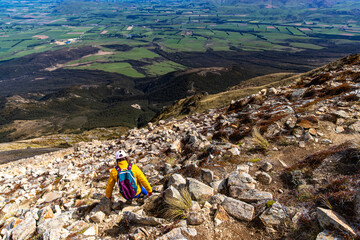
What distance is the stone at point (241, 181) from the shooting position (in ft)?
22.5

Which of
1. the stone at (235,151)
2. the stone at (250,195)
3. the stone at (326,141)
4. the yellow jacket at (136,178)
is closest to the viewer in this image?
the stone at (250,195)

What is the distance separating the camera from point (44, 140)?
95.6m

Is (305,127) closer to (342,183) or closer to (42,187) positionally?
(342,183)

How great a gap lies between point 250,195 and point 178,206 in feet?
7.69

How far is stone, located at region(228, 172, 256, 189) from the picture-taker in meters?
6.85

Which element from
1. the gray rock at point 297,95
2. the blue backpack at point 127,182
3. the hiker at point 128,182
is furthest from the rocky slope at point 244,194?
the gray rock at point 297,95

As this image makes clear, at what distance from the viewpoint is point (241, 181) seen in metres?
7.04

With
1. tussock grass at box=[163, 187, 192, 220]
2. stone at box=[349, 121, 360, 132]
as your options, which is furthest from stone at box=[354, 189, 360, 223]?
stone at box=[349, 121, 360, 132]

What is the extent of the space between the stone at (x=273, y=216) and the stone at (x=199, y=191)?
72.8 inches

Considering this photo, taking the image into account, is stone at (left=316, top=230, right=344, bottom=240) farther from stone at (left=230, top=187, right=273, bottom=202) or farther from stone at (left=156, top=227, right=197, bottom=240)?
stone at (left=156, top=227, right=197, bottom=240)

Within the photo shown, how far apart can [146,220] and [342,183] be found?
565cm

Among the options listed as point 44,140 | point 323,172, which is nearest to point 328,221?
point 323,172

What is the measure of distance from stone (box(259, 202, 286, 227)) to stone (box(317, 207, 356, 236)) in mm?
935

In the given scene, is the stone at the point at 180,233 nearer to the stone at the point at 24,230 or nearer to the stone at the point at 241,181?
the stone at the point at 241,181
